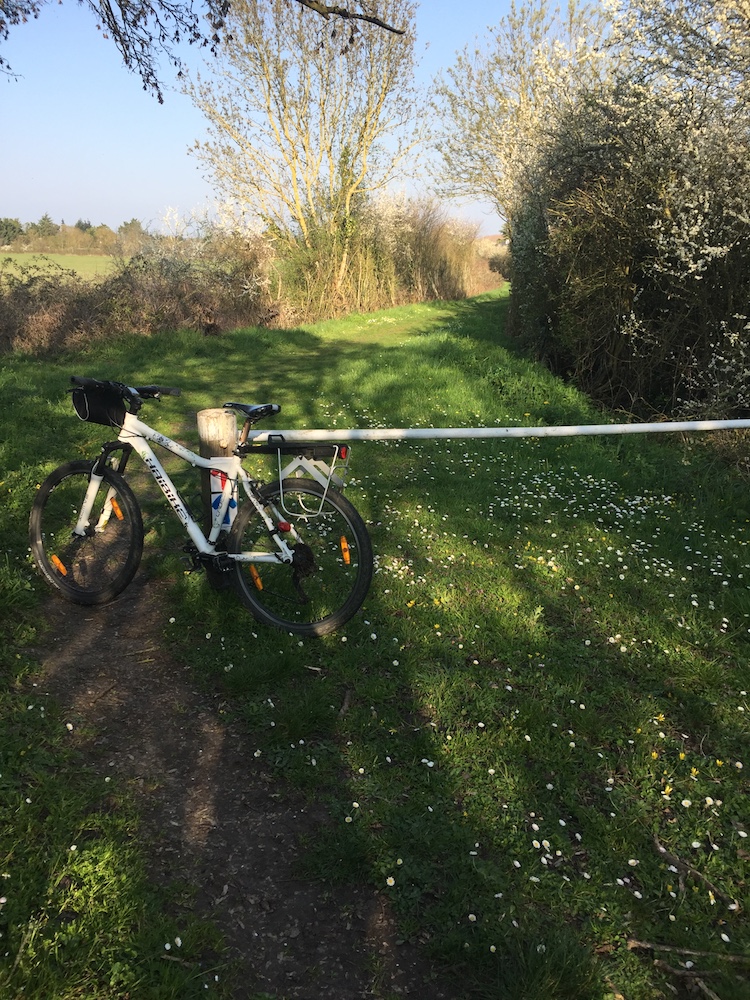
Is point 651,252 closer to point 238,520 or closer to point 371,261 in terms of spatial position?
point 238,520

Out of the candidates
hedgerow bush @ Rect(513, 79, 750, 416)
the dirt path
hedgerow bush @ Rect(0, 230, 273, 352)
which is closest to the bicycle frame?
the dirt path

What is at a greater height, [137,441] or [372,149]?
[372,149]

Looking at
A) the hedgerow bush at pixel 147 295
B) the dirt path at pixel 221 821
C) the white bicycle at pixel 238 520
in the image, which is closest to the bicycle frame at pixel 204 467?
the white bicycle at pixel 238 520

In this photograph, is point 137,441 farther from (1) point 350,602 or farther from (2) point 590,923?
(2) point 590,923

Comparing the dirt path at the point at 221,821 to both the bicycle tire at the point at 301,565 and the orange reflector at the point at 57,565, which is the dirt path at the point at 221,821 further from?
the bicycle tire at the point at 301,565

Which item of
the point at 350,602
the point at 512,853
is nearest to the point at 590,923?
the point at 512,853

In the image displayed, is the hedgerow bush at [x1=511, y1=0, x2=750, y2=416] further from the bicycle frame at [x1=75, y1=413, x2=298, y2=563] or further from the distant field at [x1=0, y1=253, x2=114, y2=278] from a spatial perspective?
the distant field at [x1=0, y1=253, x2=114, y2=278]

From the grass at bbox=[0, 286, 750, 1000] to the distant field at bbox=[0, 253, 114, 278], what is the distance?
895 cm

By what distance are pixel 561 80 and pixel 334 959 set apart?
11.2m

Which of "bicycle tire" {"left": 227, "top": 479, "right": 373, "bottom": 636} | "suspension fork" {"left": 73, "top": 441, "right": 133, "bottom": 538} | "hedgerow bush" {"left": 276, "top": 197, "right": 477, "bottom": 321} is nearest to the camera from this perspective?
"bicycle tire" {"left": 227, "top": 479, "right": 373, "bottom": 636}

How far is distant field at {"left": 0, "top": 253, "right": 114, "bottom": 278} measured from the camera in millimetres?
14141

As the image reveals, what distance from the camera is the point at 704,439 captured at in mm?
7465

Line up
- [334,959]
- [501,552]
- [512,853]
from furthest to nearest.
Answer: [501,552] → [512,853] → [334,959]

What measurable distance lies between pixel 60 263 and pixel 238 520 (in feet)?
45.7
